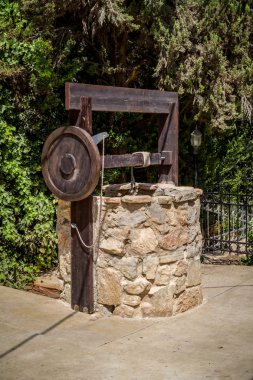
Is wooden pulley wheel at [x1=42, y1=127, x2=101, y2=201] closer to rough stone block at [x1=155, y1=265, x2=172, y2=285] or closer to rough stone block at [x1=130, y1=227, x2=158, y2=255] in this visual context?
rough stone block at [x1=130, y1=227, x2=158, y2=255]

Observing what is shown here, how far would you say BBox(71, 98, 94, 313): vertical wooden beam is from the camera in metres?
5.23

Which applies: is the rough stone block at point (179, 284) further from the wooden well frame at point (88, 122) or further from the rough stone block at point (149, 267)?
the wooden well frame at point (88, 122)

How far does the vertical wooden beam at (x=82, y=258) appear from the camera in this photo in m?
5.23

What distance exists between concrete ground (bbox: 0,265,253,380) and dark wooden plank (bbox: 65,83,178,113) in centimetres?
210

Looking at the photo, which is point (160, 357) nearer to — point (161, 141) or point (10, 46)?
point (161, 141)

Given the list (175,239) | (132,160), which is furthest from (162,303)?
(132,160)

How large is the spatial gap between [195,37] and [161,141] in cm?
325

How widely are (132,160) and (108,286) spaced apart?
1.37m

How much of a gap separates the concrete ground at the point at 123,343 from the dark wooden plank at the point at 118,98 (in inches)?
82.6

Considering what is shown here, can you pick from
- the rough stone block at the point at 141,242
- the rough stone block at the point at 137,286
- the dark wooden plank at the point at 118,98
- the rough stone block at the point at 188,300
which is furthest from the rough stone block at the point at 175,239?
the dark wooden plank at the point at 118,98

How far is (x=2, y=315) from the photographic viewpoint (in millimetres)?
5156

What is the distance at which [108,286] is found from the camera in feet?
17.0

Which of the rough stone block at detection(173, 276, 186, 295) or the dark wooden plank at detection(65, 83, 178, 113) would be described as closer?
the dark wooden plank at detection(65, 83, 178, 113)

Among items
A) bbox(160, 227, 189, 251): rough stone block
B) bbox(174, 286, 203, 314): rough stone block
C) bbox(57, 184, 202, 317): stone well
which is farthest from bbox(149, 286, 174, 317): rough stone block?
bbox(160, 227, 189, 251): rough stone block
